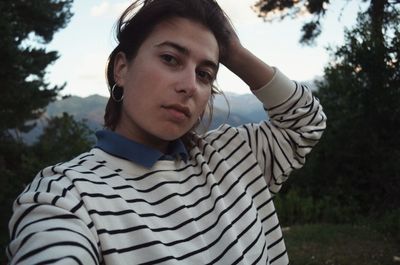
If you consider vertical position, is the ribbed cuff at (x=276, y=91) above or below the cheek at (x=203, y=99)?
above

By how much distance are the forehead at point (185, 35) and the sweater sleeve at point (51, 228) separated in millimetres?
613

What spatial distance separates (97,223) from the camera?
962 millimetres

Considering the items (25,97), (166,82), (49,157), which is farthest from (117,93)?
(25,97)

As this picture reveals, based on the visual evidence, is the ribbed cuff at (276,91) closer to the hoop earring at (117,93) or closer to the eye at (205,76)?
the eye at (205,76)

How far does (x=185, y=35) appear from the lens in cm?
137

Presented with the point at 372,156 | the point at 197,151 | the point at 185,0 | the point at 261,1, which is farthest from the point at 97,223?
the point at 261,1

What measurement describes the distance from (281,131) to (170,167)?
67cm

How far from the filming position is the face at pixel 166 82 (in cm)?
131

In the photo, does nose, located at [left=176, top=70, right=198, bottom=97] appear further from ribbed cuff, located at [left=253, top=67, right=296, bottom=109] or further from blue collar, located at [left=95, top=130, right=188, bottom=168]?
ribbed cuff, located at [left=253, top=67, right=296, bottom=109]

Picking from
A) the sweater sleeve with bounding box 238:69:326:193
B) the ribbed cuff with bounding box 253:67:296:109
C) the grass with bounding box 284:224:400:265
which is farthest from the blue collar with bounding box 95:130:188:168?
the grass with bounding box 284:224:400:265

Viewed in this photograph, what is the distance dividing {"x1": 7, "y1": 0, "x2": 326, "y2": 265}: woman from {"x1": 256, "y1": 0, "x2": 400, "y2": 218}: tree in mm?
6303

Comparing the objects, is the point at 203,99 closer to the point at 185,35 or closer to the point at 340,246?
the point at 185,35

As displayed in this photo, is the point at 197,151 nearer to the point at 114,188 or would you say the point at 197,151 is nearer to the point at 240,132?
the point at 240,132

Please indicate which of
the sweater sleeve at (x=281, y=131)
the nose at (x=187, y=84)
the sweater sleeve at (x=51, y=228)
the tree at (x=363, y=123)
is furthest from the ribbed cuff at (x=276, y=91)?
the tree at (x=363, y=123)
